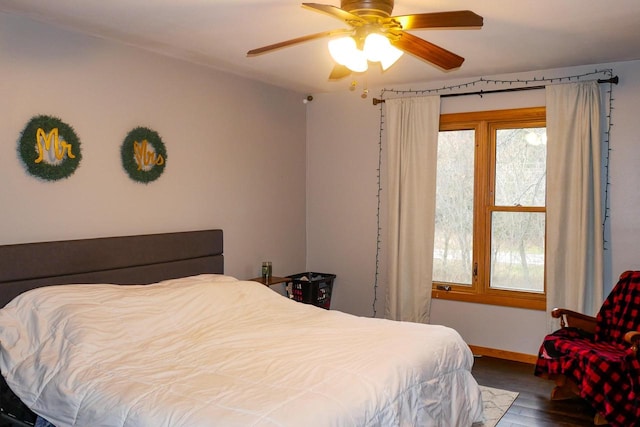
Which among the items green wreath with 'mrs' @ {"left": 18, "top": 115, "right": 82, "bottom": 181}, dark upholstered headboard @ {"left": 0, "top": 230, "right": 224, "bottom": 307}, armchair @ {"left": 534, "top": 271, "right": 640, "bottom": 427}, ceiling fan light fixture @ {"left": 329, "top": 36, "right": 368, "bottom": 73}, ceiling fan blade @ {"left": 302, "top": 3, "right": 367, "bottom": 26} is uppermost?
ceiling fan blade @ {"left": 302, "top": 3, "right": 367, "bottom": 26}

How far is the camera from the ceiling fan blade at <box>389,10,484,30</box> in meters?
2.31

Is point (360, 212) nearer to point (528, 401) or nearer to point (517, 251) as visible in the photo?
point (517, 251)

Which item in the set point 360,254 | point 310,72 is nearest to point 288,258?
point 360,254

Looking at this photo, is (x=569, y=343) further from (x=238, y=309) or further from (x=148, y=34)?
(x=148, y=34)

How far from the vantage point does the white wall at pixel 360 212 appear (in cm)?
468

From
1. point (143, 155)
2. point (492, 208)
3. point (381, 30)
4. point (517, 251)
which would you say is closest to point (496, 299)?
point (517, 251)

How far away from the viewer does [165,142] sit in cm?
410

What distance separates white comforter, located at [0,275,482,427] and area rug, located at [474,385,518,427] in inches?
12.5

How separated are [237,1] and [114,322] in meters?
1.90

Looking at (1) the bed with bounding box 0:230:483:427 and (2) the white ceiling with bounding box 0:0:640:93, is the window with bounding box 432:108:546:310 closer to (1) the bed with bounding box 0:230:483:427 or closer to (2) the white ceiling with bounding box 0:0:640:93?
(2) the white ceiling with bounding box 0:0:640:93

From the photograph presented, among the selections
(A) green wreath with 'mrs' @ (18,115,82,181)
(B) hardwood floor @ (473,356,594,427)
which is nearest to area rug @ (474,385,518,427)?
(B) hardwood floor @ (473,356,594,427)

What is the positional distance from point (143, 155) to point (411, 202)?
2.47 meters

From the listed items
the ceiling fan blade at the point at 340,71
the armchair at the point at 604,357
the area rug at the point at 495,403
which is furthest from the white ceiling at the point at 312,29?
the area rug at the point at 495,403

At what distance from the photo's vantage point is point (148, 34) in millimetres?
3549
